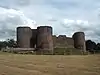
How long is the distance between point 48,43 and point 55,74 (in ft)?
181

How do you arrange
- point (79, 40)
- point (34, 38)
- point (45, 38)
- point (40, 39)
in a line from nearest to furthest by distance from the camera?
point (45, 38), point (40, 39), point (34, 38), point (79, 40)

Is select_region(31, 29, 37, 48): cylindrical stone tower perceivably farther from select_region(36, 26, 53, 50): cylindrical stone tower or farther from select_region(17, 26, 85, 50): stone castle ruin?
select_region(36, 26, 53, 50): cylindrical stone tower

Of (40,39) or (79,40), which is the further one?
(79,40)

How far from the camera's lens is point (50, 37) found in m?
71.6

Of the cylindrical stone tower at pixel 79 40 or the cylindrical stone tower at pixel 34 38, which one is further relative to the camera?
the cylindrical stone tower at pixel 79 40

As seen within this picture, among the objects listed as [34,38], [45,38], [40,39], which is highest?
[34,38]

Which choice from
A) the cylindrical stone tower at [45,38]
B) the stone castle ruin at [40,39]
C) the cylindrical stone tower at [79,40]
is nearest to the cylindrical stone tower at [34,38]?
the stone castle ruin at [40,39]

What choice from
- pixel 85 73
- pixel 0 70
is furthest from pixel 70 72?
pixel 0 70

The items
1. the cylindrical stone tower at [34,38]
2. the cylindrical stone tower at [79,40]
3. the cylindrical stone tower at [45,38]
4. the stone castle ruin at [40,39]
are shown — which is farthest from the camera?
the cylindrical stone tower at [79,40]

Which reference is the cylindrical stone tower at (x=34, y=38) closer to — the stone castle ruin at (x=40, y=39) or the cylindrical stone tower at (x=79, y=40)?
the stone castle ruin at (x=40, y=39)

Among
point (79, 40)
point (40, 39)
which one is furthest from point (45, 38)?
point (79, 40)

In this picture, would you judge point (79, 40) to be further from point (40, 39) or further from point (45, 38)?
point (40, 39)

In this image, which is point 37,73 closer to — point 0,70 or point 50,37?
point 0,70

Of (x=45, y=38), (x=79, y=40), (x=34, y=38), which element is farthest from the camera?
(x=79, y=40)
